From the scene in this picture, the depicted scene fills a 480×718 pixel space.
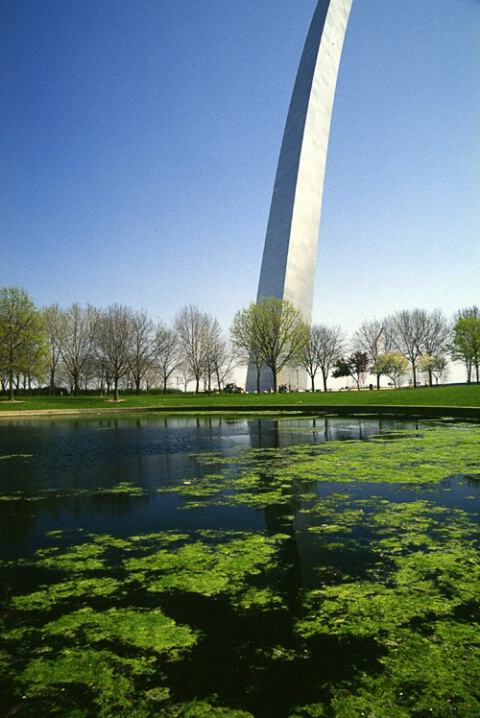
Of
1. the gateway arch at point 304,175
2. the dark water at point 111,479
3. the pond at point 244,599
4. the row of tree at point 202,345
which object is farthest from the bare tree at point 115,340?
the pond at point 244,599

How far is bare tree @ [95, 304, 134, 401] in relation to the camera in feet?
112

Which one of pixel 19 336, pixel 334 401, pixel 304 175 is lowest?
pixel 334 401

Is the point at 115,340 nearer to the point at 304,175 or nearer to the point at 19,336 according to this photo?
the point at 19,336

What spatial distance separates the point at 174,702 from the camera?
1.64m

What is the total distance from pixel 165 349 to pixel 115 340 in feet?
34.7

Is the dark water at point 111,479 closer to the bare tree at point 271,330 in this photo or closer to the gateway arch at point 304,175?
the bare tree at point 271,330

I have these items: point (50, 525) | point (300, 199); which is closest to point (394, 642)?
point (50, 525)

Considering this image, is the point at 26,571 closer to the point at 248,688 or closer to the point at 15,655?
the point at 15,655

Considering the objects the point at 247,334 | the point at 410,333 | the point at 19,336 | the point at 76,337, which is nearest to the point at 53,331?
the point at 76,337

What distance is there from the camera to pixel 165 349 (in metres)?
45.6

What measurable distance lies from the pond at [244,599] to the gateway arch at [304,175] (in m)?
34.0

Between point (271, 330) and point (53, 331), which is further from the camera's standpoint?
point (53, 331)

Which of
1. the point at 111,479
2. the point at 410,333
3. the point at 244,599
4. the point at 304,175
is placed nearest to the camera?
the point at 244,599

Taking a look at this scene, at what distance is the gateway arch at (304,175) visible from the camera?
126 feet
